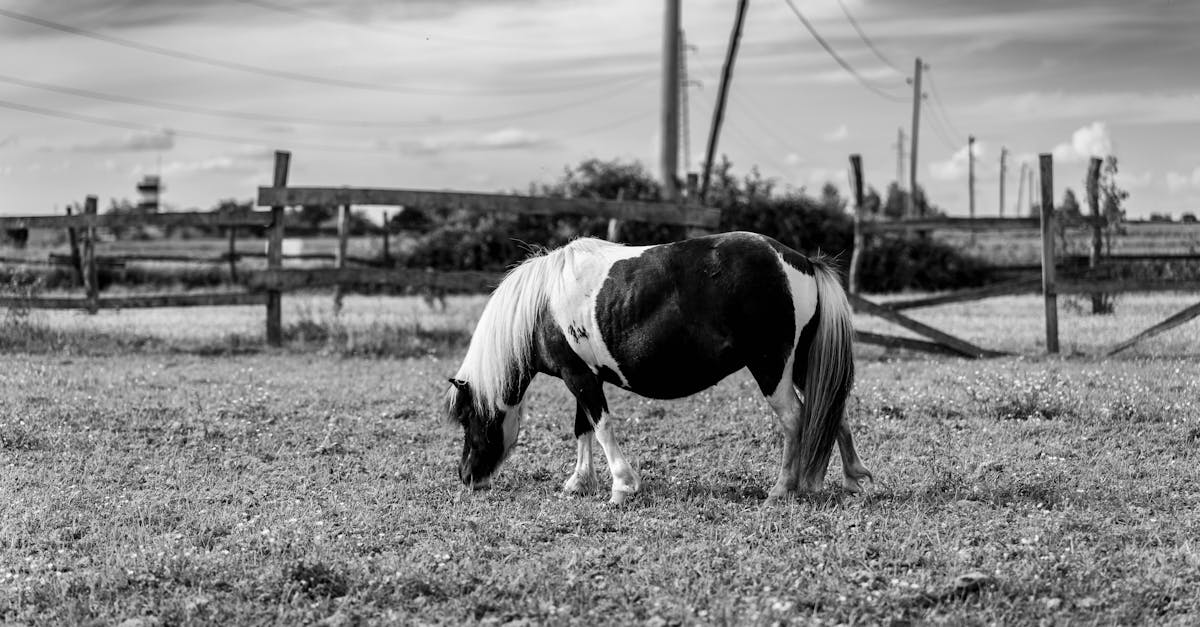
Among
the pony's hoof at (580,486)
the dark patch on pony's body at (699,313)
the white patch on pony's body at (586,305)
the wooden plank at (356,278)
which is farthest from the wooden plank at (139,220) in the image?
the dark patch on pony's body at (699,313)

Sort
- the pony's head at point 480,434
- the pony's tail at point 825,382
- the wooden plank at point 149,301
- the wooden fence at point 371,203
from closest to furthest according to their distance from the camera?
the pony's tail at point 825,382, the pony's head at point 480,434, the wooden fence at point 371,203, the wooden plank at point 149,301

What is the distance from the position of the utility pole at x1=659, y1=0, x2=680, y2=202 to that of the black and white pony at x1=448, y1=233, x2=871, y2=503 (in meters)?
15.0

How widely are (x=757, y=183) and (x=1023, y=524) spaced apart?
22470mm

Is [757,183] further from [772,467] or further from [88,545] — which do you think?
[88,545]

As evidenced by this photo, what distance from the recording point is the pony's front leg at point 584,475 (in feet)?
22.6

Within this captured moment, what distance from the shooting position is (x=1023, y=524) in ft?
19.4

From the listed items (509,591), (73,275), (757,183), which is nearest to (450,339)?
(509,591)

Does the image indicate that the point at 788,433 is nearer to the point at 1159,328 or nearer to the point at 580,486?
the point at 580,486

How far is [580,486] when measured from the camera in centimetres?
690

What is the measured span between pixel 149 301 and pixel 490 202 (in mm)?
4861

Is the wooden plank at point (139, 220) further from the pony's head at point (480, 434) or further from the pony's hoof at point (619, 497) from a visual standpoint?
the pony's hoof at point (619, 497)

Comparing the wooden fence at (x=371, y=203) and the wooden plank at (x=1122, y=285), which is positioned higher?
the wooden fence at (x=371, y=203)

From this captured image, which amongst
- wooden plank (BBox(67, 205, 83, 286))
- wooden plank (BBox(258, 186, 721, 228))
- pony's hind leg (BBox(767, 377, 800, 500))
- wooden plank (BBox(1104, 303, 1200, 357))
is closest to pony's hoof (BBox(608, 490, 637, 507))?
pony's hind leg (BBox(767, 377, 800, 500))

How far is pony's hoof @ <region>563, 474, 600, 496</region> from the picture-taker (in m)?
6.88
